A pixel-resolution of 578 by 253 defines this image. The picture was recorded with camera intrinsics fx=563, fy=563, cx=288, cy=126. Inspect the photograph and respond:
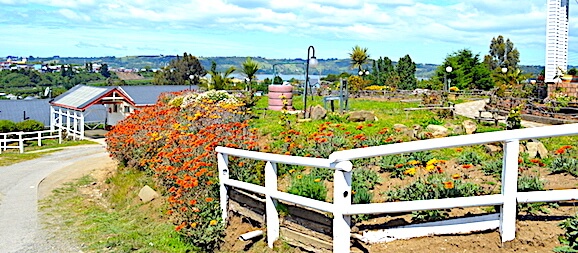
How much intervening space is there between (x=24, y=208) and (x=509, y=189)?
917 centimetres

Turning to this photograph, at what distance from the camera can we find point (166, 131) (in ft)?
36.9

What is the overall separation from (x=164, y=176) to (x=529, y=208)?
240 inches

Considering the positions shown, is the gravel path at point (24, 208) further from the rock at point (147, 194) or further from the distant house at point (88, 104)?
the distant house at point (88, 104)

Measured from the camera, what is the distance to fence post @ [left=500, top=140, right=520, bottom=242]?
4484 mm

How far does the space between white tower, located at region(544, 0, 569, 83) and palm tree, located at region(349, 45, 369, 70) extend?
2304 cm

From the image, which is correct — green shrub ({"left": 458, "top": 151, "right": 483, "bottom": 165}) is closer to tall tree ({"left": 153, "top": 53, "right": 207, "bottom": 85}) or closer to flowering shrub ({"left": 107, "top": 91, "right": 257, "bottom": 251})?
flowering shrub ({"left": 107, "top": 91, "right": 257, "bottom": 251})

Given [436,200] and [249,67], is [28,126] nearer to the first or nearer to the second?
[249,67]

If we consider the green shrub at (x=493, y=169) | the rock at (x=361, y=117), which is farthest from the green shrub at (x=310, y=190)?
the rock at (x=361, y=117)

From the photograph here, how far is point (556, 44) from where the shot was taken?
21266 millimetres

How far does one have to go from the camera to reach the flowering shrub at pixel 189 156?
7.20 meters

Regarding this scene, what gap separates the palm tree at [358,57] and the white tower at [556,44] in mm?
23044

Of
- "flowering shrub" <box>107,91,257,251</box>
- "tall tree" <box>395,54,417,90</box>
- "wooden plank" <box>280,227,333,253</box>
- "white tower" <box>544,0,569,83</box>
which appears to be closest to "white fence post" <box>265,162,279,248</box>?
"wooden plank" <box>280,227,333,253</box>

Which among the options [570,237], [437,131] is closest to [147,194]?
[437,131]

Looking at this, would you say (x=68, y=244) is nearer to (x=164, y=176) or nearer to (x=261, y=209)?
(x=164, y=176)
